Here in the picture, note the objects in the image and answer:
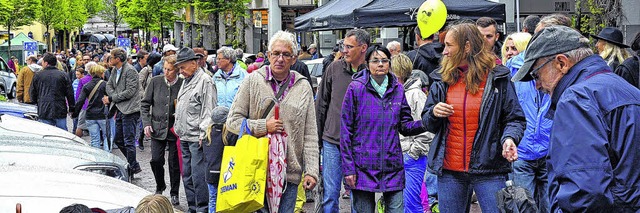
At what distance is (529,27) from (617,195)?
212 inches

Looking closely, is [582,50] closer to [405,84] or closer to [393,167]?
[393,167]

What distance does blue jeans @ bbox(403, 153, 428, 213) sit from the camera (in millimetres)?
8281

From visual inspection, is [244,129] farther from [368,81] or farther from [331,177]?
[331,177]

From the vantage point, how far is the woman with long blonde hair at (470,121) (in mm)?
6227

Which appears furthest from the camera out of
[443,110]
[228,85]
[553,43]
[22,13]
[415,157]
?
[22,13]

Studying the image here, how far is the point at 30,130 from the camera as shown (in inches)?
469

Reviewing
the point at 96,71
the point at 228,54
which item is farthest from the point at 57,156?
the point at 96,71

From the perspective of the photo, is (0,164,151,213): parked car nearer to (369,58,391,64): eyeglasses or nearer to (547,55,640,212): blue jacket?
(369,58,391,64): eyeglasses

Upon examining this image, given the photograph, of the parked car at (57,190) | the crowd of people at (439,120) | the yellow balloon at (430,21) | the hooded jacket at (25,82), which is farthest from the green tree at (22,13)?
the parked car at (57,190)

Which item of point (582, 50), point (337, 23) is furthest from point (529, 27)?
point (337, 23)

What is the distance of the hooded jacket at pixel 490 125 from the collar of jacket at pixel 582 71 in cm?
196

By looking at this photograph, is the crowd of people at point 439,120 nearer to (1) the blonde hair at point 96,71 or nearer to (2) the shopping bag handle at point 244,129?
(2) the shopping bag handle at point 244,129

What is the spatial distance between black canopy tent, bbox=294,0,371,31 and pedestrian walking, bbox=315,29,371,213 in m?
6.48

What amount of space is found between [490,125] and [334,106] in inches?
93.4
